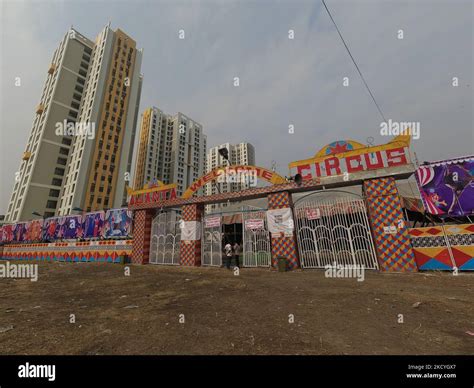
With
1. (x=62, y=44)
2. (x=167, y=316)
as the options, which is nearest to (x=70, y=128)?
(x=62, y=44)

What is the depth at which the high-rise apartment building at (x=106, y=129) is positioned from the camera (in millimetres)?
Answer: 46969

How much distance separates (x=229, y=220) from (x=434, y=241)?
11286mm

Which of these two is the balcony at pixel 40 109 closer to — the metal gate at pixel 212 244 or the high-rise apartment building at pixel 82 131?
the high-rise apartment building at pixel 82 131

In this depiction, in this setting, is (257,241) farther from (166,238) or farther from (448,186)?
(448,186)

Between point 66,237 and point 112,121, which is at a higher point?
point 112,121

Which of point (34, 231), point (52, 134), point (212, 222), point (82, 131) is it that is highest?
point (82, 131)

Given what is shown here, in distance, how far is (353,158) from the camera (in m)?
10.6

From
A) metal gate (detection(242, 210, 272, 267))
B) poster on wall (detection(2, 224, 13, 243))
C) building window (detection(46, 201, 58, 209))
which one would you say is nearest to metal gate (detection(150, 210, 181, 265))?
metal gate (detection(242, 210, 272, 267))

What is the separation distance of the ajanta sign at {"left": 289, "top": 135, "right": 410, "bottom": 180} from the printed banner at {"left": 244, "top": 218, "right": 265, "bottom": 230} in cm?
Answer: 350

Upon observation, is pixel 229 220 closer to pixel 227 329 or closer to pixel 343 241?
pixel 343 241

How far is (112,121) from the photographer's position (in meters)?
54.8

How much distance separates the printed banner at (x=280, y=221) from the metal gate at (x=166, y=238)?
696cm

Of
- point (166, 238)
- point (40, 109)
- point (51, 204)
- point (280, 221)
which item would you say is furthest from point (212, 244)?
point (40, 109)

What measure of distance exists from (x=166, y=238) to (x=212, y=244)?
3999 millimetres
